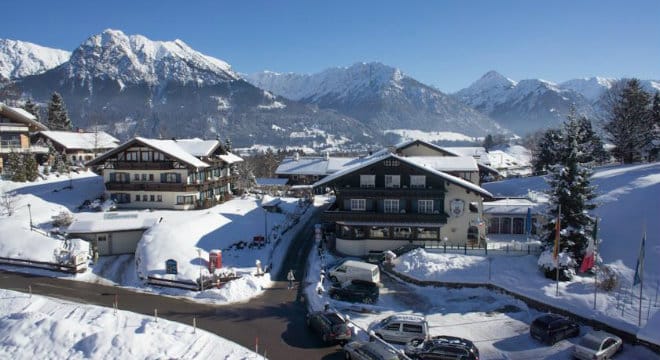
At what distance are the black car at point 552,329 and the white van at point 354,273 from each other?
35.5ft

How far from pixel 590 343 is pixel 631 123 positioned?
170 feet

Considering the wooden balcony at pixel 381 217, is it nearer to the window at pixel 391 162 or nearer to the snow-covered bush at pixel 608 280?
the window at pixel 391 162

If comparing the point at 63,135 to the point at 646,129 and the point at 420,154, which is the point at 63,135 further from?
the point at 646,129

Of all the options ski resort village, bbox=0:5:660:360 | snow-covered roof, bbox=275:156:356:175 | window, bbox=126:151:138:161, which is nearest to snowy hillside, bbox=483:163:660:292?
ski resort village, bbox=0:5:660:360

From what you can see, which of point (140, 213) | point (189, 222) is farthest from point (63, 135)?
point (189, 222)

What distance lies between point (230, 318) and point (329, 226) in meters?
20.8

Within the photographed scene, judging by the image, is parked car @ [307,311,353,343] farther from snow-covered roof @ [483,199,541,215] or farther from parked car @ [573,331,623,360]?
snow-covered roof @ [483,199,541,215]

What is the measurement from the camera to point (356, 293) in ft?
94.3

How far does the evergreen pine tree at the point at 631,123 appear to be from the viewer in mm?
60906

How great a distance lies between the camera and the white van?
31703 mm

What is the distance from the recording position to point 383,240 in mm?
40062

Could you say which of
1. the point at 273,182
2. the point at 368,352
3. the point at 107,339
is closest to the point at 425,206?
the point at 368,352

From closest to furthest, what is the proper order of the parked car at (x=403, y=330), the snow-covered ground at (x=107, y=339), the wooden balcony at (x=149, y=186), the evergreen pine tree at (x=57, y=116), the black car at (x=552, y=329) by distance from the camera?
the snow-covered ground at (x=107, y=339) < the parked car at (x=403, y=330) < the black car at (x=552, y=329) < the wooden balcony at (x=149, y=186) < the evergreen pine tree at (x=57, y=116)

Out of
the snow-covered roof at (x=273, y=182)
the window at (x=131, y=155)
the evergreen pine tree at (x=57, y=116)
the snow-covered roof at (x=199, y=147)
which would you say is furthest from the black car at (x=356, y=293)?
the evergreen pine tree at (x=57, y=116)
